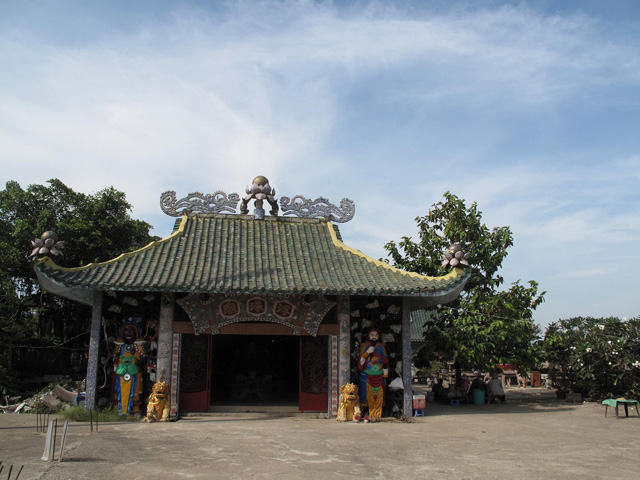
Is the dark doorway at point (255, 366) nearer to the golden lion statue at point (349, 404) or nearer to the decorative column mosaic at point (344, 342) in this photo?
the decorative column mosaic at point (344, 342)

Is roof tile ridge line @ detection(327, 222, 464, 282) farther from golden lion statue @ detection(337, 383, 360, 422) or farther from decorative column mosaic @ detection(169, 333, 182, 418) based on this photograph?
decorative column mosaic @ detection(169, 333, 182, 418)

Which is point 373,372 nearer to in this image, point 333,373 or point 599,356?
point 333,373

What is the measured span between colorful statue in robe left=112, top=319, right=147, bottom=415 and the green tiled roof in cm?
158

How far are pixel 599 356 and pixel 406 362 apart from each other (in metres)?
8.55

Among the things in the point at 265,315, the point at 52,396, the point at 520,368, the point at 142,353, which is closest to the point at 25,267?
the point at 52,396

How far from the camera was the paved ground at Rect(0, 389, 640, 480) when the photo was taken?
7.34 m

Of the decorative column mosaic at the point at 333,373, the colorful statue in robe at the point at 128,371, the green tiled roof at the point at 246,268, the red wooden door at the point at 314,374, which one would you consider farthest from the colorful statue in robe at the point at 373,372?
the colorful statue in robe at the point at 128,371

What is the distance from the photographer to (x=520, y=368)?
17.0 meters

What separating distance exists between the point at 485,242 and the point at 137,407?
1167cm

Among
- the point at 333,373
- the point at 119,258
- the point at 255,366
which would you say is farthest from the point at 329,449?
the point at 255,366

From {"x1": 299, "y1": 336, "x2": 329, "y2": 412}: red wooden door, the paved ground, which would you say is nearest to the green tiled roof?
{"x1": 299, "y1": 336, "x2": 329, "y2": 412}: red wooden door

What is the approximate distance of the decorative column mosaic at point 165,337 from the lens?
485 inches

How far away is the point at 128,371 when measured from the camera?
39.8ft

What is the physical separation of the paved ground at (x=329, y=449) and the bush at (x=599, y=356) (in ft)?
15.7
